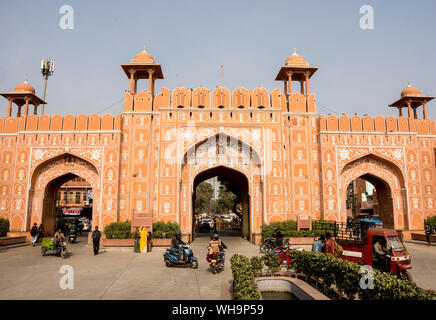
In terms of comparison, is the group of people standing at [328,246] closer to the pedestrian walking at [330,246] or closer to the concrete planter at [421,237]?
the pedestrian walking at [330,246]

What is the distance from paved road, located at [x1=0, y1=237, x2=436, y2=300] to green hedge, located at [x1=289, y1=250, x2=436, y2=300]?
2262 millimetres

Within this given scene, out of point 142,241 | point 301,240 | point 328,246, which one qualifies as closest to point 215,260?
point 328,246

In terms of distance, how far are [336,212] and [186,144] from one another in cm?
934

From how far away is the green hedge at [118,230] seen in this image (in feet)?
51.9

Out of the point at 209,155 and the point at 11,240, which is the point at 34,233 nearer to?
the point at 11,240

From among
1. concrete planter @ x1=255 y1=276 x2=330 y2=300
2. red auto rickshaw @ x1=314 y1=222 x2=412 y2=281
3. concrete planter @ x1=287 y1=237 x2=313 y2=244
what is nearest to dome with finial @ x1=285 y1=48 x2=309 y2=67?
concrete planter @ x1=287 y1=237 x2=313 y2=244

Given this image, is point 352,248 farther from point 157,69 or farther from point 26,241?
point 26,241

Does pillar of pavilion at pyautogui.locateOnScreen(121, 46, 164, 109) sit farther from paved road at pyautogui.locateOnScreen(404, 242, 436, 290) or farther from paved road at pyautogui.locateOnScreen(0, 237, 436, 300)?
paved road at pyautogui.locateOnScreen(404, 242, 436, 290)

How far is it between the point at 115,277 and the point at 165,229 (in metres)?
7.15

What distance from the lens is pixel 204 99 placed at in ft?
59.1

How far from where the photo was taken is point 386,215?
19.4 meters

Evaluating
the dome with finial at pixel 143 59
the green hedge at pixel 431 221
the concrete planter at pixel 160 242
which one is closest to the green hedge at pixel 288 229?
the concrete planter at pixel 160 242
